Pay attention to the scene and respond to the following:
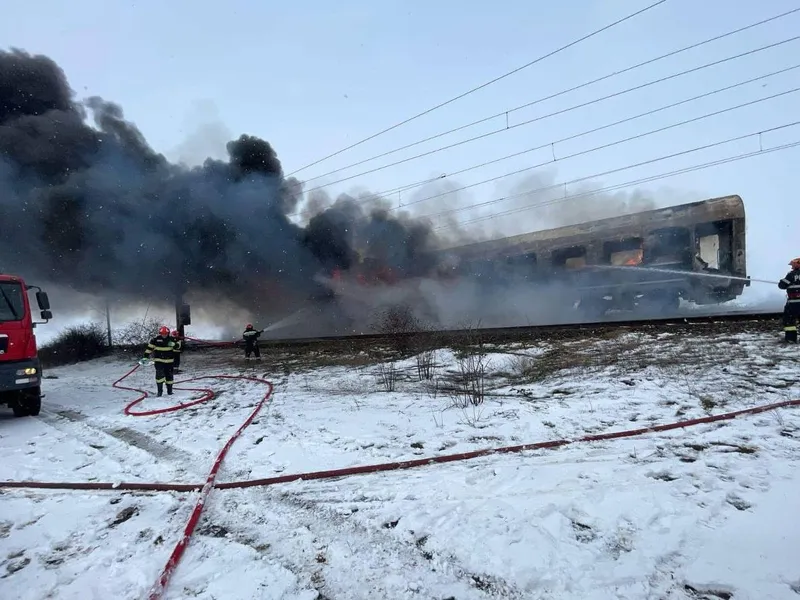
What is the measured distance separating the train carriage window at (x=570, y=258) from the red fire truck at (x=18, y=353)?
1469 centimetres

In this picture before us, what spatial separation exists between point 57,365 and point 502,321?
19607mm

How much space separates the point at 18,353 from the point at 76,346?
50.9 ft

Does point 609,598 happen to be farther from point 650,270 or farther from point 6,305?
point 650,270

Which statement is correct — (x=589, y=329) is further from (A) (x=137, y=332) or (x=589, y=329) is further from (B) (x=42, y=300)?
(A) (x=137, y=332)

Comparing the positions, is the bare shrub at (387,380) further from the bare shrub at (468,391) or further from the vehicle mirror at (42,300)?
the vehicle mirror at (42,300)

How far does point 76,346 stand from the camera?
19.1m

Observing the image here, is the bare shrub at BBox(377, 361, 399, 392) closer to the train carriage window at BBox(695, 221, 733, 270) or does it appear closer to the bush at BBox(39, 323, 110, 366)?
the train carriage window at BBox(695, 221, 733, 270)

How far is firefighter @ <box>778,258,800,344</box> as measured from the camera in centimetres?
690

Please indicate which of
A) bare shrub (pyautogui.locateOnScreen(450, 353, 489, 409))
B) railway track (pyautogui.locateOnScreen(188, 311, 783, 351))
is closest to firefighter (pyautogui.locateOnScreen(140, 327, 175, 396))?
railway track (pyautogui.locateOnScreen(188, 311, 783, 351))

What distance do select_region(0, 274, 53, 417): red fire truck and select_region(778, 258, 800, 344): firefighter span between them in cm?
1272

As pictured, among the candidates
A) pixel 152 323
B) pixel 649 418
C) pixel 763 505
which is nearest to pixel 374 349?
pixel 649 418

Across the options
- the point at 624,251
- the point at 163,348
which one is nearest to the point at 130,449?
the point at 163,348

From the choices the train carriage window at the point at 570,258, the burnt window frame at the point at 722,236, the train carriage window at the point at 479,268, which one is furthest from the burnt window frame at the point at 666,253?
the train carriage window at the point at 479,268

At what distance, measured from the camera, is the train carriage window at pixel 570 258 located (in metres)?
14.6
